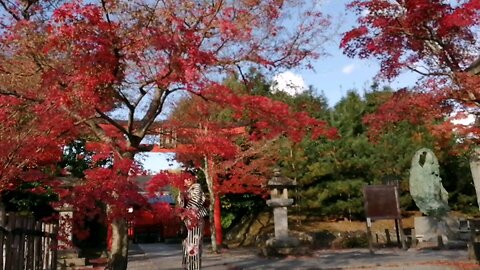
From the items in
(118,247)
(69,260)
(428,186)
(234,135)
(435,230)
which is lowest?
(69,260)

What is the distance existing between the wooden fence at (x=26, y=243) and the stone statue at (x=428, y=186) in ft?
43.8

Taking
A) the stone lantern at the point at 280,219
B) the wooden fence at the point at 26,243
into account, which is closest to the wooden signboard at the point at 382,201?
the stone lantern at the point at 280,219

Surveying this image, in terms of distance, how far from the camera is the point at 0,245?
5.19 m

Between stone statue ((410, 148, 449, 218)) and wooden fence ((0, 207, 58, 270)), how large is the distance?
13.4 meters

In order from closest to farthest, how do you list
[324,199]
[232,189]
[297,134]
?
1. [297,134]
2. [232,189]
3. [324,199]

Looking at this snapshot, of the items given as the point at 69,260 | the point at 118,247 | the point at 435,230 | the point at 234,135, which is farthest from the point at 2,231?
the point at 435,230

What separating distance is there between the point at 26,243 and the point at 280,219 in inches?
347

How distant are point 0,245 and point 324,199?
16684 mm

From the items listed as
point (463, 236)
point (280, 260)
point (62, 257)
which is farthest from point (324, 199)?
point (62, 257)

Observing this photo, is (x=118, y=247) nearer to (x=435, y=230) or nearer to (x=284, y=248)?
(x=284, y=248)

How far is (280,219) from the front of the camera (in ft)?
45.7

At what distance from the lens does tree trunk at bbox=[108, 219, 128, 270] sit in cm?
693

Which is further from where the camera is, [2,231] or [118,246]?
[118,246]

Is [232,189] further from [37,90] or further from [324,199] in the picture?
[37,90]
